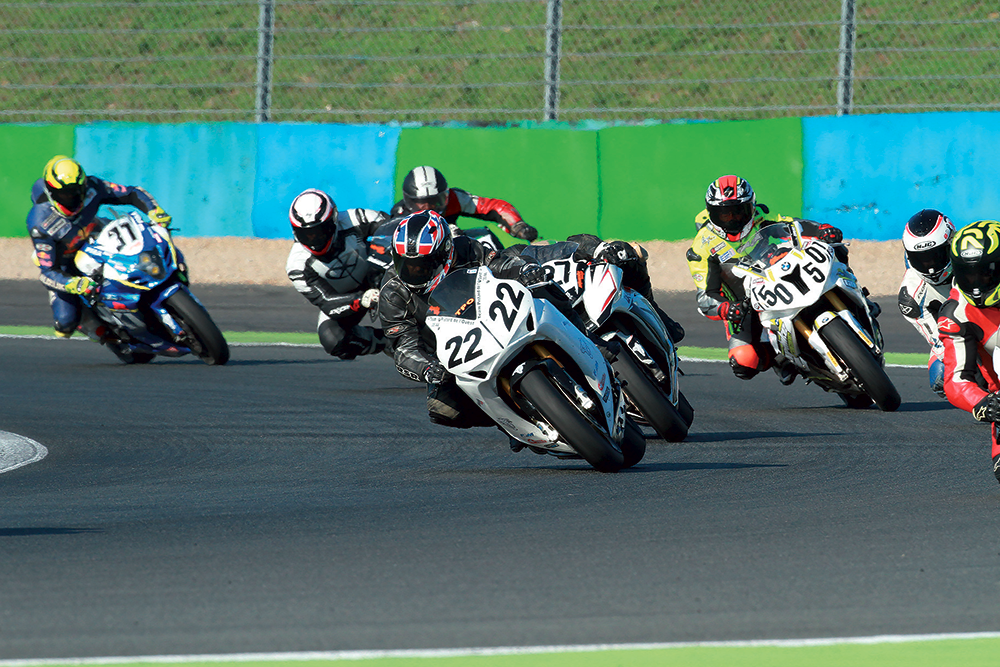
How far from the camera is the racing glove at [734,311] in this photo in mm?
9922

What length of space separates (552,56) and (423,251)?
33.6ft

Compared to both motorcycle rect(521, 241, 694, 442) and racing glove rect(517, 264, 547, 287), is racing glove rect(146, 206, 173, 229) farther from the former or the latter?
racing glove rect(517, 264, 547, 287)

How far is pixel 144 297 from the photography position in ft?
39.9

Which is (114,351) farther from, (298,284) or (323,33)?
(323,33)

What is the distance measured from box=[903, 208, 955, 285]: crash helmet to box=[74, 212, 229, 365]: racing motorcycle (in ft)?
18.9

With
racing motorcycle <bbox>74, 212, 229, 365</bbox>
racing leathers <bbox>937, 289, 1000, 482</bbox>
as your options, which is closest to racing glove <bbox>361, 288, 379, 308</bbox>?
racing motorcycle <bbox>74, 212, 229, 365</bbox>

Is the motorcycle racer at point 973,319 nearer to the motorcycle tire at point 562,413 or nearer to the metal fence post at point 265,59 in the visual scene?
the motorcycle tire at point 562,413

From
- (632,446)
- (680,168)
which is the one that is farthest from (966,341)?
(680,168)

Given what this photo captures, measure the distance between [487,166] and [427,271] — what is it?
9488 millimetres

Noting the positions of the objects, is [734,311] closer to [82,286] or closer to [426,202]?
[426,202]

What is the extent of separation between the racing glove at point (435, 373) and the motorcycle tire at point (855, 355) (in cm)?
301

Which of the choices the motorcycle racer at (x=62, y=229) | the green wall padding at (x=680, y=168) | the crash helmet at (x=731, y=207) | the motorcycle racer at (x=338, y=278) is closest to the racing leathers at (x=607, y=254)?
the crash helmet at (x=731, y=207)

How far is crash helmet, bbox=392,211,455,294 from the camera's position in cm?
742

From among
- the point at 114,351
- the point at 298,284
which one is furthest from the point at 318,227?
the point at 114,351
